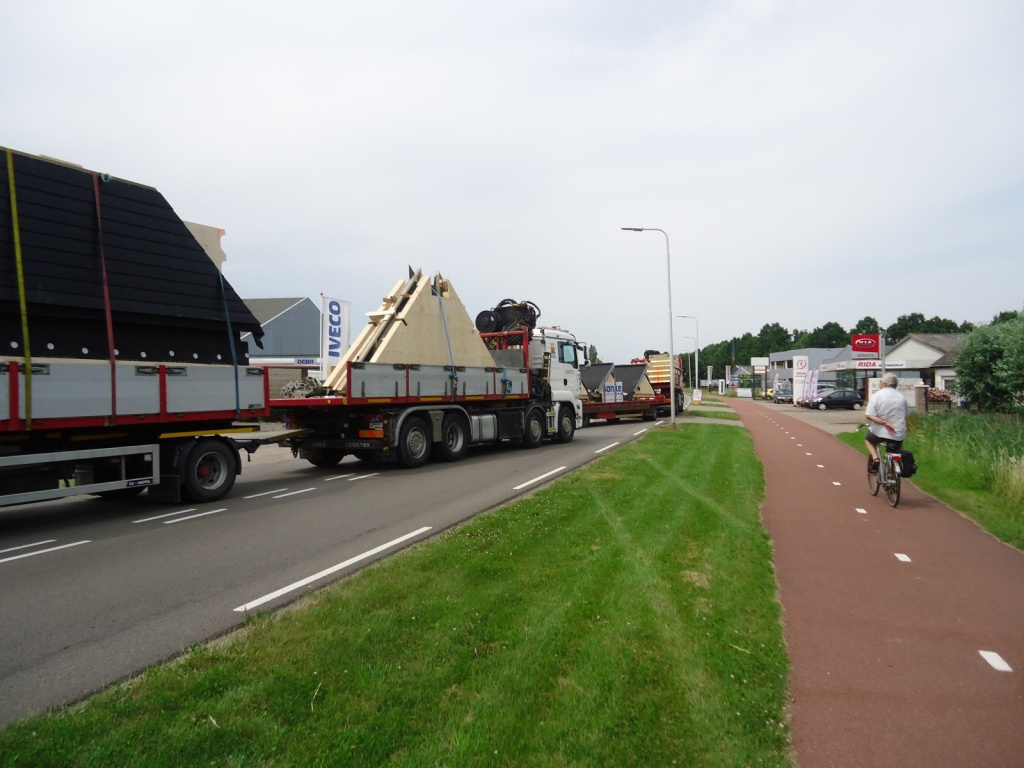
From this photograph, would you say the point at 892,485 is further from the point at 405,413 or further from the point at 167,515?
the point at 167,515

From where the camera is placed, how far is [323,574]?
20.9 ft

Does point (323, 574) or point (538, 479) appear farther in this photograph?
point (538, 479)

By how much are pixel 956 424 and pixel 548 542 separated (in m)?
12.8

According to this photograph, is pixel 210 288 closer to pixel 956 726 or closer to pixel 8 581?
pixel 8 581

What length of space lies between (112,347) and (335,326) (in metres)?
12.4

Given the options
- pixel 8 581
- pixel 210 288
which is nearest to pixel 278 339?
pixel 210 288

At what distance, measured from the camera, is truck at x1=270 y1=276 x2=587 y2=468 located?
1359cm

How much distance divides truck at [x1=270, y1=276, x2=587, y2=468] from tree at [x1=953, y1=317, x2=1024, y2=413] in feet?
37.8

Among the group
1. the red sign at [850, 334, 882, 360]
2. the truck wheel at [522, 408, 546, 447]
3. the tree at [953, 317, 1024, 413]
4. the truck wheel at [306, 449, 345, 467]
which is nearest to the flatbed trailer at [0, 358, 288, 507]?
the truck wheel at [306, 449, 345, 467]

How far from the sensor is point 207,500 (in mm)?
10453

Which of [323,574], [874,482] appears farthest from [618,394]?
[323,574]

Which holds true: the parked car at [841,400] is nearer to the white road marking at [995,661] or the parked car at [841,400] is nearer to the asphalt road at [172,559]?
the asphalt road at [172,559]

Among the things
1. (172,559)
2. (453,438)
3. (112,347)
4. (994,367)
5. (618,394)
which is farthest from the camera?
(618,394)

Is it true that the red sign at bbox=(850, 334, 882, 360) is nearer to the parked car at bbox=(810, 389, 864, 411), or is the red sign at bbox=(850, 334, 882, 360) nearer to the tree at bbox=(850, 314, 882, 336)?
the parked car at bbox=(810, 389, 864, 411)
